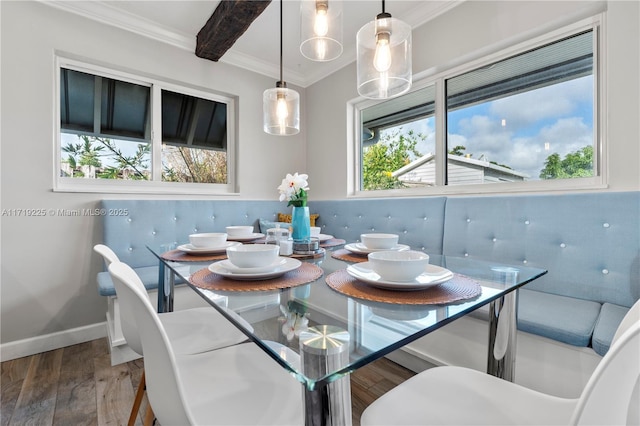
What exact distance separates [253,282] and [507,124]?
81.9 inches

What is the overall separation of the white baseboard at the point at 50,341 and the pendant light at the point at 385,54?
2647mm

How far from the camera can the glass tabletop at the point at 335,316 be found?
0.49 metres

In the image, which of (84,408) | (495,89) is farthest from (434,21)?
(84,408)

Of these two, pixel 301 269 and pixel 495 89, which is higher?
pixel 495 89

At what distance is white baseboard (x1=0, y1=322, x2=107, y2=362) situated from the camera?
1941mm

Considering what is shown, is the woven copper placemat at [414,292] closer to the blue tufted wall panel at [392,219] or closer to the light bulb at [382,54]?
the light bulb at [382,54]

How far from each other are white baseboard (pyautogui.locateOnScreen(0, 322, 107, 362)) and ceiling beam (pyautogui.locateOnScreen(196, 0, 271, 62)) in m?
2.49

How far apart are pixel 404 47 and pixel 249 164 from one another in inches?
83.7

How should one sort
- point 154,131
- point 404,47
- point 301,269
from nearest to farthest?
point 301,269, point 404,47, point 154,131

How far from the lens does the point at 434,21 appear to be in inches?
88.8

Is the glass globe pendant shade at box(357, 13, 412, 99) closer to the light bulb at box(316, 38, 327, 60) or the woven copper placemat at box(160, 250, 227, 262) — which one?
the light bulb at box(316, 38, 327, 60)

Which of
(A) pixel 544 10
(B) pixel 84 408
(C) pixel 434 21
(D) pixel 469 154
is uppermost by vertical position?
(C) pixel 434 21

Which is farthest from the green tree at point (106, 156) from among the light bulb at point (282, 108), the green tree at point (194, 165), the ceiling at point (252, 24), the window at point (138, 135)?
the light bulb at point (282, 108)

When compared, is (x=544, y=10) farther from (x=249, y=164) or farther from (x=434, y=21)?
(x=249, y=164)
